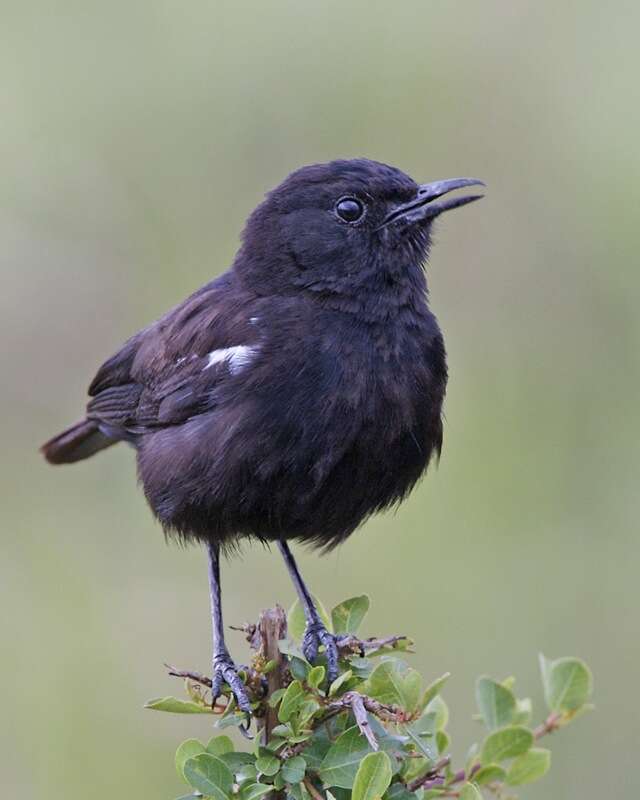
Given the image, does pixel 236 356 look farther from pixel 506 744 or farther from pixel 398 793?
pixel 398 793

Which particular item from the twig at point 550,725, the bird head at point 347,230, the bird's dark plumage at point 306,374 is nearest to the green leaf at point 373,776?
the twig at point 550,725

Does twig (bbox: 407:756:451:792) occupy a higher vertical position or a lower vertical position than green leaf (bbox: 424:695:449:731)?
lower


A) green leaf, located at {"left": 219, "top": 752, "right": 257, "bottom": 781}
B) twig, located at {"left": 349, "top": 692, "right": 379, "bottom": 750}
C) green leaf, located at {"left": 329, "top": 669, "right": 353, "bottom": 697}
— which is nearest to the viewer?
twig, located at {"left": 349, "top": 692, "right": 379, "bottom": 750}

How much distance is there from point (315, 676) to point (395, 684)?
0.21m

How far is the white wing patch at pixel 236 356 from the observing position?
4836 mm

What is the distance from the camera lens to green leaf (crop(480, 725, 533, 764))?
143 inches

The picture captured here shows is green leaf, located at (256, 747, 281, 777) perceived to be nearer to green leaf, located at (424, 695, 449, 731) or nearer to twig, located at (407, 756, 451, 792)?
twig, located at (407, 756, 451, 792)

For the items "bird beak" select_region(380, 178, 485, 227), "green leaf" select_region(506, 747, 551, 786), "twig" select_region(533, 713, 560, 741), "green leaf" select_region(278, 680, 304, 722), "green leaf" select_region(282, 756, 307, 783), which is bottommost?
"green leaf" select_region(506, 747, 551, 786)

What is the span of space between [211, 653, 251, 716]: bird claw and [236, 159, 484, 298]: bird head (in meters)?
1.26

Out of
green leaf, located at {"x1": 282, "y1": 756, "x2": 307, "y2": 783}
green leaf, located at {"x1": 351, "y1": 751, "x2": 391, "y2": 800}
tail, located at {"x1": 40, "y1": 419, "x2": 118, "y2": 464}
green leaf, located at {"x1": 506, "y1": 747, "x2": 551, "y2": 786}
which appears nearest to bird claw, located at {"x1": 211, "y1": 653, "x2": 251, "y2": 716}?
green leaf, located at {"x1": 282, "y1": 756, "x2": 307, "y2": 783}

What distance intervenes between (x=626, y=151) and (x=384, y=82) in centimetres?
122

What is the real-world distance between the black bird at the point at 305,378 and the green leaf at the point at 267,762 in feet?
2.45

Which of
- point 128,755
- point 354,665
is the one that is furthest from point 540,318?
point 354,665

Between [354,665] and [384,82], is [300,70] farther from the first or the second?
[354,665]
